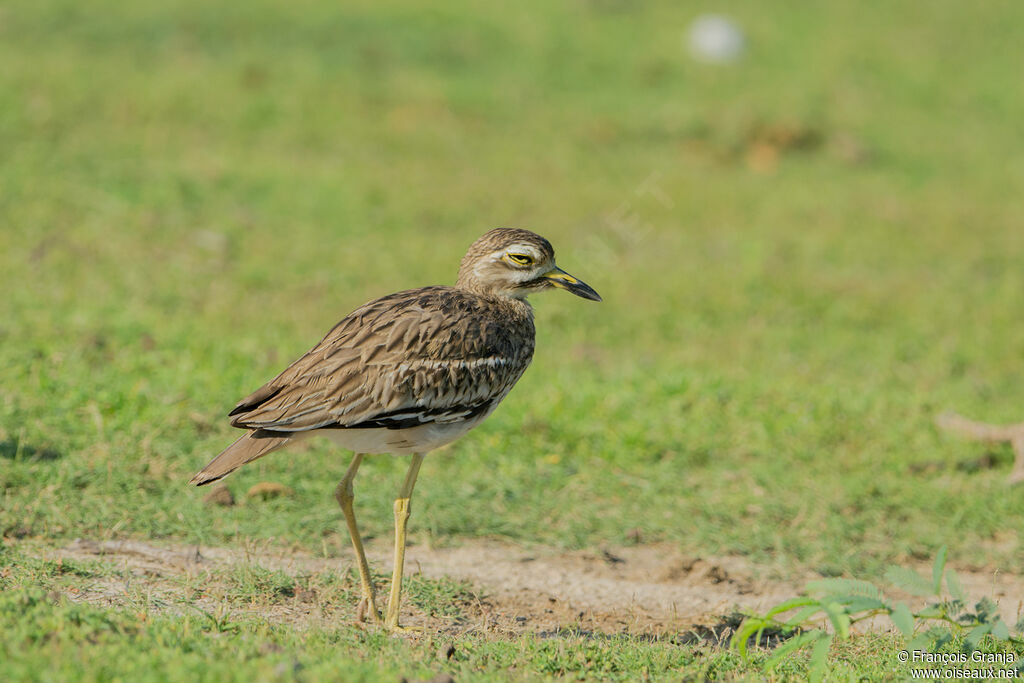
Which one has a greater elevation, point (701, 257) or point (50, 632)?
point (701, 257)

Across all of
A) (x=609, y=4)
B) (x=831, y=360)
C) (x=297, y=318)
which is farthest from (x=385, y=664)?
(x=609, y=4)

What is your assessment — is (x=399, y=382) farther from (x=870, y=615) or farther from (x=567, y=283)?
(x=870, y=615)

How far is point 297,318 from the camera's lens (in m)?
8.27

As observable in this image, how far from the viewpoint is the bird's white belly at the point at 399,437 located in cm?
463

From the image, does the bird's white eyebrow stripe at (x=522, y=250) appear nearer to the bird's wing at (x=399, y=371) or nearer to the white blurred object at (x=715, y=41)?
the bird's wing at (x=399, y=371)

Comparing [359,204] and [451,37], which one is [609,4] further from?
[359,204]

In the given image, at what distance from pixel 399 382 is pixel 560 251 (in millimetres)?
5516

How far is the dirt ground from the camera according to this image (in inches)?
184

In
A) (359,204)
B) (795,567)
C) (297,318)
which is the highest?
(359,204)

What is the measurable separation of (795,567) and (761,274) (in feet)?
14.9

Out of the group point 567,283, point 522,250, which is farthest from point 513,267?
point 567,283

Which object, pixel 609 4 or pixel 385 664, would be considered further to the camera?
A: pixel 609 4

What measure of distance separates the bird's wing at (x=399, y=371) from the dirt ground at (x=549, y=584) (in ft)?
2.59

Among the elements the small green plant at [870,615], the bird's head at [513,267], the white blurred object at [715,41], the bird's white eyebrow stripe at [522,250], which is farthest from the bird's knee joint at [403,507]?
the white blurred object at [715,41]
